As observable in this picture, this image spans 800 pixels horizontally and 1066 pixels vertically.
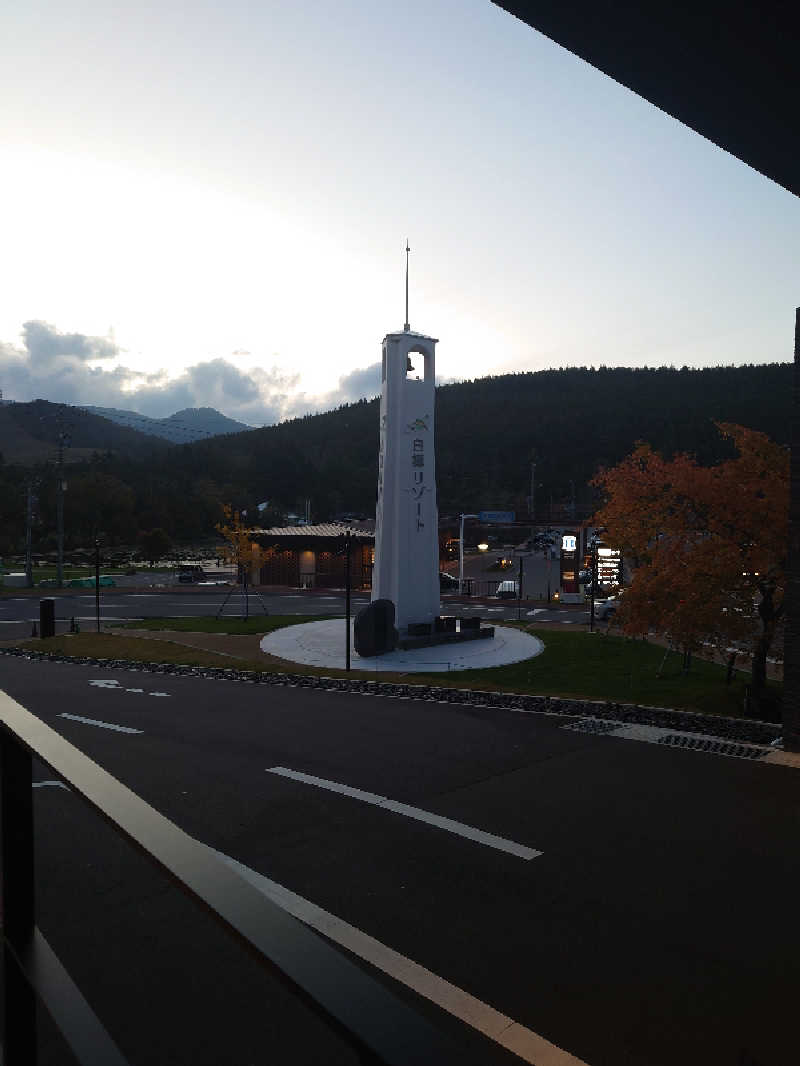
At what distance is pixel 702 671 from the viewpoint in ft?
81.0

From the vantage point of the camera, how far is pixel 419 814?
8.12 m

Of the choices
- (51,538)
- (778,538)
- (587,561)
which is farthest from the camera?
(51,538)

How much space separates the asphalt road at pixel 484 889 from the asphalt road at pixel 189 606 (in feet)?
96.1

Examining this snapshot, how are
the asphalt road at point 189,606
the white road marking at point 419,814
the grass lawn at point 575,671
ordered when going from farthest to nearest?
the asphalt road at point 189,606 → the grass lawn at point 575,671 → the white road marking at point 419,814

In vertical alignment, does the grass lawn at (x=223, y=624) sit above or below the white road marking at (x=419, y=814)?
below

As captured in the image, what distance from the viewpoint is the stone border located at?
13.1 metres

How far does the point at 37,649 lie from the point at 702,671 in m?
24.1

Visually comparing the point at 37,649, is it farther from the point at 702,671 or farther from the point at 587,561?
the point at 587,561

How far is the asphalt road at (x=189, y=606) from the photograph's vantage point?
40562 mm

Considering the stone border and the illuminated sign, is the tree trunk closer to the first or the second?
the stone border

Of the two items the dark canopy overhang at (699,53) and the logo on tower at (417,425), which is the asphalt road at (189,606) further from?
the dark canopy overhang at (699,53)

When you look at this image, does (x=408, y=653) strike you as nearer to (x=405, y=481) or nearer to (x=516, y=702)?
(x=405, y=481)

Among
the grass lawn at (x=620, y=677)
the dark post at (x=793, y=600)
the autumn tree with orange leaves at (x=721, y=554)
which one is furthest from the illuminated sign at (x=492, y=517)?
the dark post at (x=793, y=600)

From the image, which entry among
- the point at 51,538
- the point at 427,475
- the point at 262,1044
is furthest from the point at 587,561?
the point at 51,538
